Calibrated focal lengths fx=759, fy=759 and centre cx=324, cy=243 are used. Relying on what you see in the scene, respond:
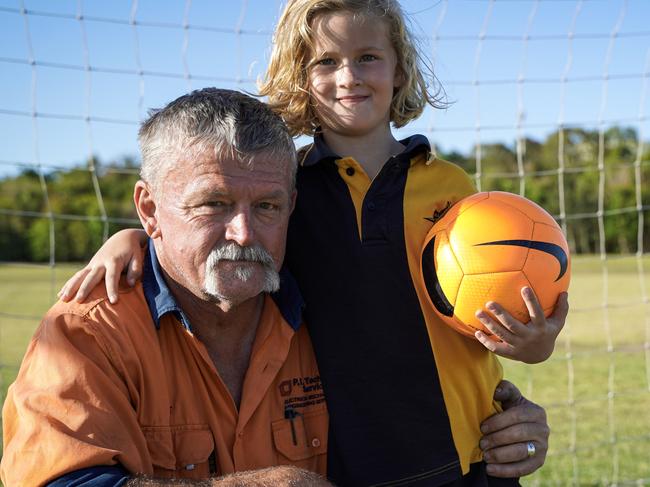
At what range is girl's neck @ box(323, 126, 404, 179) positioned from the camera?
9.59 ft

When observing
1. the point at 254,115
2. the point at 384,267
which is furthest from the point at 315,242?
the point at 254,115

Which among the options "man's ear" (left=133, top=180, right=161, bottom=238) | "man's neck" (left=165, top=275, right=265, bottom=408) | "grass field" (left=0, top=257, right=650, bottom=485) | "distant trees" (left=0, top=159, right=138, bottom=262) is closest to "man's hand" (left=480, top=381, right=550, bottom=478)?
"man's neck" (left=165, top=275, right=265, bottom=408)

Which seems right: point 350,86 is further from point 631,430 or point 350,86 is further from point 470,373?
point 631,430

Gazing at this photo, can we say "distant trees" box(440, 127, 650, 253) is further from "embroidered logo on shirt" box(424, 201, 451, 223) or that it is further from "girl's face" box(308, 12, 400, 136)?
"embroidered logo on shirt" box(424, 201, 451, 223)

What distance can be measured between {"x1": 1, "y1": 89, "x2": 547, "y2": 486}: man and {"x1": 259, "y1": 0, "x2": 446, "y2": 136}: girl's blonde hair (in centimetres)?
56

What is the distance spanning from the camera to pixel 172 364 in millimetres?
2338

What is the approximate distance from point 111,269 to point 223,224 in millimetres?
395

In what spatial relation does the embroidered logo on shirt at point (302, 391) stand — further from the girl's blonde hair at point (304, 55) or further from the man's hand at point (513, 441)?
the girl's blonde hair at point (304, 55)

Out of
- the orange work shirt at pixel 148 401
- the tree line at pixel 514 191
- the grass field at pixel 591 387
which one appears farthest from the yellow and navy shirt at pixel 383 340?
the tree line at pixel 514 191

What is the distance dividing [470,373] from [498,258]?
18.9 inches

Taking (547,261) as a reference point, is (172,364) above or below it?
below

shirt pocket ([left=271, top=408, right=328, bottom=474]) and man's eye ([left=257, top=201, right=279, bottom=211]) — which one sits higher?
man's eye ([left=257, top=201, right=279, bottom=211])

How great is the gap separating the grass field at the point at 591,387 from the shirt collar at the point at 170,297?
2.69 metres

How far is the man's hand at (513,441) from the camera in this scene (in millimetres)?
2625
